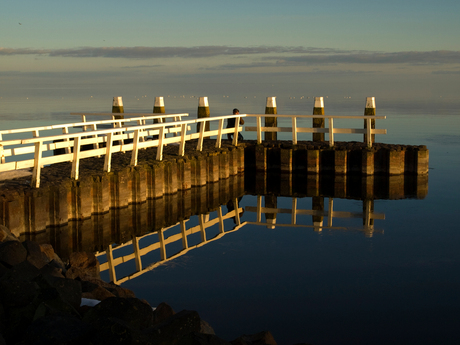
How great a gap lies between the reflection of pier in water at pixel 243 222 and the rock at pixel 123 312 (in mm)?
3861

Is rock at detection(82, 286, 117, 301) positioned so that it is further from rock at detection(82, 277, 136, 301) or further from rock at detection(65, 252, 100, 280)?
rock at detection(65, 252, 100, 280)

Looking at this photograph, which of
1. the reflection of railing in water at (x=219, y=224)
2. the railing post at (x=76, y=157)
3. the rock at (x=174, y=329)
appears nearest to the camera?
the rock at (x=174, y=329)

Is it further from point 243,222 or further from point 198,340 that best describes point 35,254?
point 243,222

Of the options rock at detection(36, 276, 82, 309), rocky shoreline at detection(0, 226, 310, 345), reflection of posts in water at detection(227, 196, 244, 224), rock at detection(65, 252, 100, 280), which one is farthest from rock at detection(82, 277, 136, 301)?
reflection of posts in water at detection(227, 196, 244, 224)

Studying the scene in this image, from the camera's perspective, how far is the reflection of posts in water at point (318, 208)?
46.3ft

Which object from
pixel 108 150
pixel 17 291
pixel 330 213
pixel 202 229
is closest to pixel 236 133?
pixel 330 213

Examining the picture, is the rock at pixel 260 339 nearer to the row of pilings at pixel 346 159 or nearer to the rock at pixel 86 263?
the rock at pixel 86 263

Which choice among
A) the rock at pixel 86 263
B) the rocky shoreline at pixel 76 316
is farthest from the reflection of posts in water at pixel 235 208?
the rocky shoreline at pixel 76 316

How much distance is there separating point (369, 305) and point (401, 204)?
27.4ft

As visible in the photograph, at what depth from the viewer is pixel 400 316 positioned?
27.5 ft

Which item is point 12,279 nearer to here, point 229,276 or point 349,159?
point 229,276

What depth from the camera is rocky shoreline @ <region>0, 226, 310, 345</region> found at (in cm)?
509

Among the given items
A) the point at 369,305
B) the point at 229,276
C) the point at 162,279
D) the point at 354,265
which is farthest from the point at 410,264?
the point at 162,279

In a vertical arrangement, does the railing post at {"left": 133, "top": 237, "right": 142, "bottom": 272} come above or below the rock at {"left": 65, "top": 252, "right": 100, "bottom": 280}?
below
